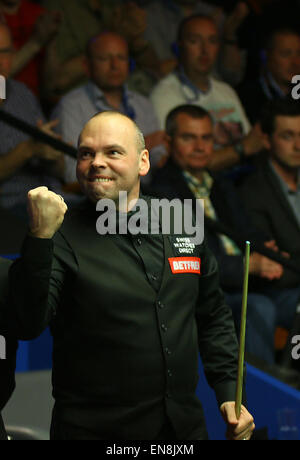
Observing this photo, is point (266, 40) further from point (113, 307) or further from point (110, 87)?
point (113, 307)

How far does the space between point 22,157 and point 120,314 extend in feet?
4.71

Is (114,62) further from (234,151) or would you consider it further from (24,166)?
(234,151)

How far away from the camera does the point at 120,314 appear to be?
1103 mm

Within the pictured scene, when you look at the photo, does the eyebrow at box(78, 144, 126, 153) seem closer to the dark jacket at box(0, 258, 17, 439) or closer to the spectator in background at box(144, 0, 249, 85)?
the dark jacket at box(0, 258, 17, 439)

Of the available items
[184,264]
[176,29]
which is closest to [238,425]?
[184,264]

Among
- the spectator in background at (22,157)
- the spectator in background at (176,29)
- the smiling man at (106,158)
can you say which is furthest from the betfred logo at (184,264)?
the spectator in background at (176,29)

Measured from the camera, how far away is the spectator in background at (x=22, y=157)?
243 cm

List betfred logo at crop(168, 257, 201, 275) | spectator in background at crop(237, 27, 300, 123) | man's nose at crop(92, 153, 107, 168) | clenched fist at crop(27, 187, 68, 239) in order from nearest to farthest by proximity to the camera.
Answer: clenched fist at crop(27, 187, 68, 239) → man's nose at crop(92, 153, 107, 168) → betfred logo at crop(168, 257, 201, 275) → spectator in background at crop(237, 27, 300, 123)

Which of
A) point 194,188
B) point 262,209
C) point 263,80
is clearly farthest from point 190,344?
point 263,80

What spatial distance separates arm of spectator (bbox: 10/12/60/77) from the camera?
2.75 metres

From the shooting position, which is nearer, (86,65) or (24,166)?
(24,166)

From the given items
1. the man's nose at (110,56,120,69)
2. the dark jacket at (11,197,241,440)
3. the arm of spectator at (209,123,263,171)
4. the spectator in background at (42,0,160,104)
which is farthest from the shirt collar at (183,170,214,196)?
the dark jacket at (11,197,241,440)

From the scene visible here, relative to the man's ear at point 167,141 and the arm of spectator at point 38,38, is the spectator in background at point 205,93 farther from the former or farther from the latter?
the arm of spectator at point 38,38

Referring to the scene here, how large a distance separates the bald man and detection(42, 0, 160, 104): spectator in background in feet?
6.03
